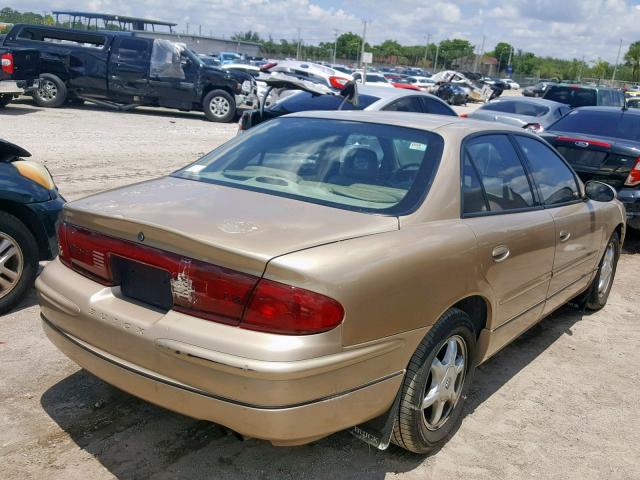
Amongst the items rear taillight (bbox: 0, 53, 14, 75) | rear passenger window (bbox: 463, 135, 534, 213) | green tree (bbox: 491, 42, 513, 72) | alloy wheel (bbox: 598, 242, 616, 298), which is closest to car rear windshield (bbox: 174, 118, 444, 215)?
rear passenger window (bbox: 463, 135, 534, 213)

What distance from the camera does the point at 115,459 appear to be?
2.98 meters

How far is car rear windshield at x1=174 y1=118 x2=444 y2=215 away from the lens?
3195mm

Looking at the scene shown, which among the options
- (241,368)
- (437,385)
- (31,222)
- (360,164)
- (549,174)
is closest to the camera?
(241,368)

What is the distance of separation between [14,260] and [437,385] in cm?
303

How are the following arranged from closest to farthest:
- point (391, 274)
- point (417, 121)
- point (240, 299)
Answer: point (240, 299) < point (391, 274) < point (417, 121)

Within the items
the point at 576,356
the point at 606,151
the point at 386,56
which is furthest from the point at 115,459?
the point at 386,56

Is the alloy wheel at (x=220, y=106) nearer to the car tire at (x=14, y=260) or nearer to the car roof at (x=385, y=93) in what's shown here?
the car roof at (x=385, y=93)

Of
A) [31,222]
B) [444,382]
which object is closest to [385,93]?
[31,222]

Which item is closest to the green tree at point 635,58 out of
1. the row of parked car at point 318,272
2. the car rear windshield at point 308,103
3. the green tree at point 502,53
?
the green tree at point 502,53

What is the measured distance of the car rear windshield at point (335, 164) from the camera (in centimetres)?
320

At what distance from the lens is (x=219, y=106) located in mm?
18109

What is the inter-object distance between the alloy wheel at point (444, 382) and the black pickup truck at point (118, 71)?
15667 millimetres

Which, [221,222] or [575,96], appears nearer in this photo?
[221,222]

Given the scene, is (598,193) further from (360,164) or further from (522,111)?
(522,111)
